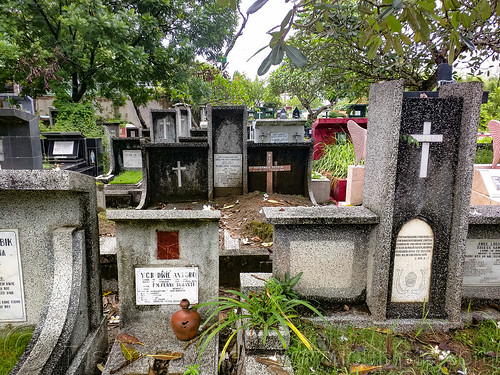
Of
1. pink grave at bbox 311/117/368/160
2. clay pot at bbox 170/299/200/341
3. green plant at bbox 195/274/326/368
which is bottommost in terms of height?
clay pot at bbox 170/299/200/341

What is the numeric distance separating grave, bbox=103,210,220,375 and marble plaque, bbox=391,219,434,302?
1492mm

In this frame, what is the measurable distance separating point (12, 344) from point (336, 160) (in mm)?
7539

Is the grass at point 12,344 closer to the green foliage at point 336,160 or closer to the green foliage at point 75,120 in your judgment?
the green foliage at point 336,160

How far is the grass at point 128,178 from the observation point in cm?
744

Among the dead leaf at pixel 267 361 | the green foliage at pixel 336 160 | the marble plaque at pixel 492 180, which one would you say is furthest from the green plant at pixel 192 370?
the green foliage at pixel 336 160

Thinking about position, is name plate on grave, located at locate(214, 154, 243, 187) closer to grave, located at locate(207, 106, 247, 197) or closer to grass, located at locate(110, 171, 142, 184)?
grave, located at locate(207, 106, 247, 197)

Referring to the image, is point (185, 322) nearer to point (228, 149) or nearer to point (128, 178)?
point (228, 149)

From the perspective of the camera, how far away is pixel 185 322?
2539mm

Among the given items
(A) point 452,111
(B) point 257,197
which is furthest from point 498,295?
(B) point 257,197

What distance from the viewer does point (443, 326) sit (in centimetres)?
271

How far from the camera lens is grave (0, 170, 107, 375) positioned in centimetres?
220

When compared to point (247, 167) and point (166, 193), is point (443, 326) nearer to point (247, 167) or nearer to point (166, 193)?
point (247, 167)

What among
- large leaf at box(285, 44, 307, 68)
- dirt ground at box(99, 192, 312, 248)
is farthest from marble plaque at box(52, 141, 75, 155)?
large leaf at box(285, 44, 307, 68)

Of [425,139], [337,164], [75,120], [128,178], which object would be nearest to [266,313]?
[425,139]
